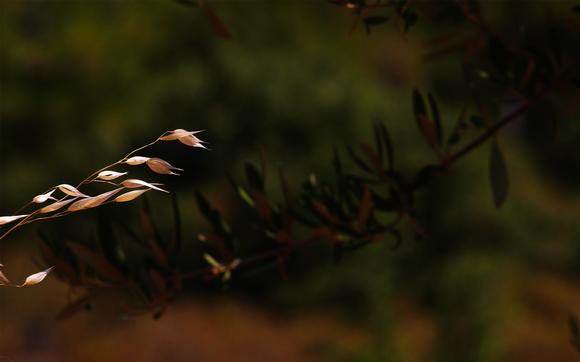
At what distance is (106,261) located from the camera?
2.23 feet

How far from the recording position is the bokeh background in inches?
192

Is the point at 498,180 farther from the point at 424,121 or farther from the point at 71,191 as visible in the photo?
the point at 71,191

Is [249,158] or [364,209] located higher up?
[364,209]

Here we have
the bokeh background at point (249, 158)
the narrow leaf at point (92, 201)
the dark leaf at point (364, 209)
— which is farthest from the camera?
the bokeh background at point (249, 158)

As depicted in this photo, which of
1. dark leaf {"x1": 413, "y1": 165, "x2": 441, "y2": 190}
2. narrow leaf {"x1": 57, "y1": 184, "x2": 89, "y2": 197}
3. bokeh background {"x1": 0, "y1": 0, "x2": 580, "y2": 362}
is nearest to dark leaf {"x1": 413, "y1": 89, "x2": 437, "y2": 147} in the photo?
dark leaf {"x1": 413, "y1": 165, "x2": 441, "y2": 190}

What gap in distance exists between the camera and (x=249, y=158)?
198 inches

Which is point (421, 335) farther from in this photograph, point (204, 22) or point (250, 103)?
point (204, 22)

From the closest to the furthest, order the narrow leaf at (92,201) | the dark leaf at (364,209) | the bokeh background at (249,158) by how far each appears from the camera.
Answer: the narrow leaf at (92,201)
the dark leaf at (364,209)
the bokeh background at (249,158)

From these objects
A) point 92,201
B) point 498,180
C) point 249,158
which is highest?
point 92,201

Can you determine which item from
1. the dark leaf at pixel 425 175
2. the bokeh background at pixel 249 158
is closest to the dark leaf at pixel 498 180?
the dark leaf at pixel 425 175

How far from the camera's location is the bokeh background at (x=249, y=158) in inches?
192

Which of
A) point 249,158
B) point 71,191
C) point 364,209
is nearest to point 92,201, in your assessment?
point 71,191

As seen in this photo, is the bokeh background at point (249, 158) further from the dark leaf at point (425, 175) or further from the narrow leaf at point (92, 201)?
the narrow leaf at point (92, 201)

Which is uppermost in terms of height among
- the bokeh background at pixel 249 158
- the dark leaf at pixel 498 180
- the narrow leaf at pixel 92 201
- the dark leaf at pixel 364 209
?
the narrow leaf at pixel 92 201
